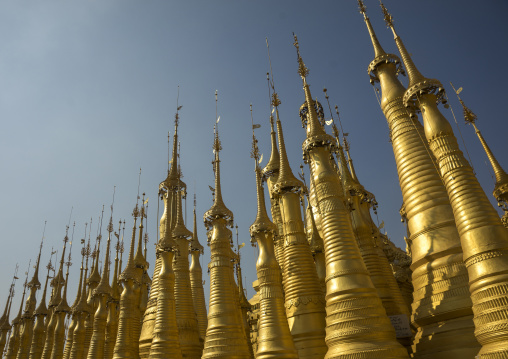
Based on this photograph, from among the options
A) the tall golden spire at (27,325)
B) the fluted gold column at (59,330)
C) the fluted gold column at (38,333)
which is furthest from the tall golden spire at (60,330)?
the tall golden spire at (27,325)

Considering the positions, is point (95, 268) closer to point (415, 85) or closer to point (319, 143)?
point (319, 143)

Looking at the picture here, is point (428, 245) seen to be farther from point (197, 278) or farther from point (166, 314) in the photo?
point (197, 278)

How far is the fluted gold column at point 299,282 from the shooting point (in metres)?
15.6

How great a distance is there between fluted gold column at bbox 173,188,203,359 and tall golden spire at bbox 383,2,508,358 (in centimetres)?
1519

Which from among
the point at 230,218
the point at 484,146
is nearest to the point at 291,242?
the point at 230,218

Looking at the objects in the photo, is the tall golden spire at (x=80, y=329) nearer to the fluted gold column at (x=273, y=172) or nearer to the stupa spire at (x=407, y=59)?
the fluted gold column at (x=273, y=172)

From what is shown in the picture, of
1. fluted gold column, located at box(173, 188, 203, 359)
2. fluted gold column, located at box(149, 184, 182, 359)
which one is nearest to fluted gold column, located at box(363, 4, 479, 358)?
fluted gold column, located at box(149, 184, 182, 359)

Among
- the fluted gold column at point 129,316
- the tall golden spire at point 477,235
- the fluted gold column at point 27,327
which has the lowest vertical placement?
the tall golden spire at point 477,235

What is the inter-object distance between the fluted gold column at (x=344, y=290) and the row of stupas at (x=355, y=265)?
4 centimetres

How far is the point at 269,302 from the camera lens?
15703 mm

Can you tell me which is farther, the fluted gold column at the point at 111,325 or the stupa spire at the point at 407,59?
the fluted gold column at the point at 111,325

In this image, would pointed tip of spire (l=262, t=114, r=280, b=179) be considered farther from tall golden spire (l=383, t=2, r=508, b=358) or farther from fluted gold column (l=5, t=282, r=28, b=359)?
fluted gold column (l=5, t=282, r=28, b=359)

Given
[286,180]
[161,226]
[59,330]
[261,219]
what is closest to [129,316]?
[161,226]

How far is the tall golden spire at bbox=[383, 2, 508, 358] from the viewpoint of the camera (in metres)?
8.84
